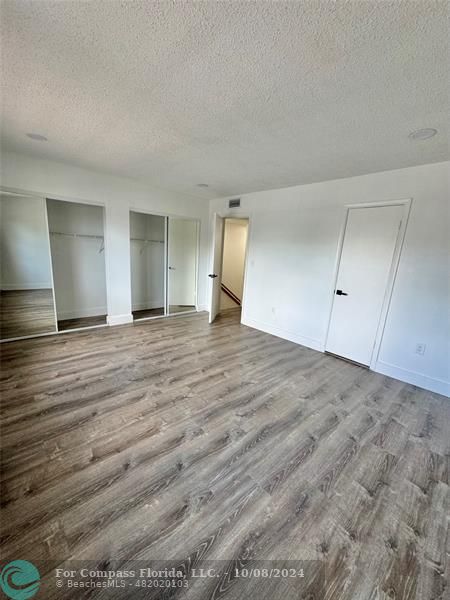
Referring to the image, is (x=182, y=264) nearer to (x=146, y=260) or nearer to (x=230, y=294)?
(x=146, y=260)

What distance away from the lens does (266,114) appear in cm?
189

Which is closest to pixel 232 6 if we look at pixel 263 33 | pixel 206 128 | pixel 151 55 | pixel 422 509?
pixel 263 33

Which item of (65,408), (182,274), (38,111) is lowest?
(65,408)

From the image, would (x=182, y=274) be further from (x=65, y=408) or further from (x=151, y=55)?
(x=151, y=55)

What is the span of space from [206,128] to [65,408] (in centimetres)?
284

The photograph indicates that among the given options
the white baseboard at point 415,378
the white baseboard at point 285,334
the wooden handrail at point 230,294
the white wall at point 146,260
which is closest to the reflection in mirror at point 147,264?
the white wall at point 146,260

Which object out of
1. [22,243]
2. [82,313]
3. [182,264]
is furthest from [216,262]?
[22,243]

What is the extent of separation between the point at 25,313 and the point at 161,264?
8.98 feet

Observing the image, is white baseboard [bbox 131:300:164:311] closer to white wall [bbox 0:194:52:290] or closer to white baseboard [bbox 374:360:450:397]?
white wall [bbox 0:194:52:290]

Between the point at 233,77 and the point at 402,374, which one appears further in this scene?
the point at 402,374

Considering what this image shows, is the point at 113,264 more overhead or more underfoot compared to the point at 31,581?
more overhead

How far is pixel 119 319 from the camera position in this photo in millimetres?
4477

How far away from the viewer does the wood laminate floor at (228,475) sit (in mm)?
1177

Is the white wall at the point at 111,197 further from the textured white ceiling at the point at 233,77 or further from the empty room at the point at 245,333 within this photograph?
the textured white ceiling at the point at 233,77
